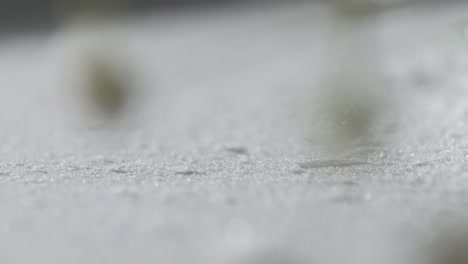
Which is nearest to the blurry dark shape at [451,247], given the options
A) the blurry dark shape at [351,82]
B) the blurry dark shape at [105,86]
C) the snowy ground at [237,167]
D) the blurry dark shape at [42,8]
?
the snowy ground at [237,167]

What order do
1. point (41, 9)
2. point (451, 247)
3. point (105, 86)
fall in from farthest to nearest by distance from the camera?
point (41, 9) < point (105, 86) < point (451, 247)

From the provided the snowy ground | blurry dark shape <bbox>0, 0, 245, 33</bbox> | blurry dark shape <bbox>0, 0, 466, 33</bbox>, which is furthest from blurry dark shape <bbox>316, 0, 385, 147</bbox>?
blurry dark shape <bbox>0, 0, 245, 33</bbox>

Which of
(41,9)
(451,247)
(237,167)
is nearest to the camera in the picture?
(451,247)

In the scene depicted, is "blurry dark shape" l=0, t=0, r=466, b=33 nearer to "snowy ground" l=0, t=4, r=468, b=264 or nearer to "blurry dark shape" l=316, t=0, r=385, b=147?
"snowy ground" l=0, t=4, r=468, b=264

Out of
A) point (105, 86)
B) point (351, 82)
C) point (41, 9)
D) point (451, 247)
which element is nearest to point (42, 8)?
point (41, 9)

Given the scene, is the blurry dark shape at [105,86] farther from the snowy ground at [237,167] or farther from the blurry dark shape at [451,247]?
the blurry dark shape at [451,247]

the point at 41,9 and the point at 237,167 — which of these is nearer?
the point at 237,167

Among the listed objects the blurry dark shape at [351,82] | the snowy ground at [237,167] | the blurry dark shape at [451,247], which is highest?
the blurry dark shape at [351,82]

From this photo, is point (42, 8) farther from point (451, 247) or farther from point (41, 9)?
point (451, 247)

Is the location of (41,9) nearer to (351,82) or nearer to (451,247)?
(351,82)
